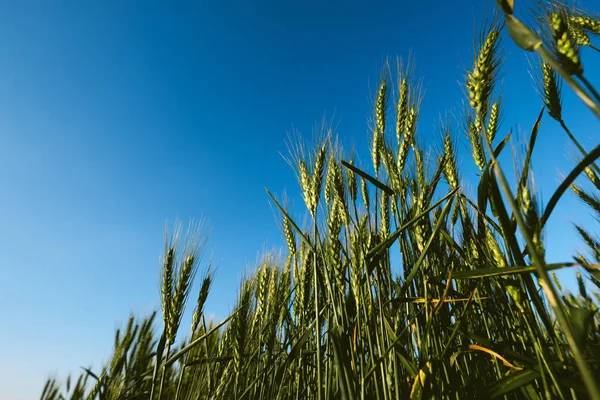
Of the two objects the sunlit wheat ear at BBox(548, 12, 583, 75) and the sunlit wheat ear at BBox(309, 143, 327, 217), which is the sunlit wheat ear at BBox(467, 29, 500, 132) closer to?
the sunlit wheat ear at BBox(548, 12, 583, 75)

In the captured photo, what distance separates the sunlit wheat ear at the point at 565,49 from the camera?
79 centimetres

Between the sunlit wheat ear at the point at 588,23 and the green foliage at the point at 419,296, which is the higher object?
the sunlit wheat ear at the point at 588,23

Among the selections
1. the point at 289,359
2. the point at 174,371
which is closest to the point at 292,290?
the point at 289,359

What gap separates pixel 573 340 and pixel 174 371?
349 centimetres

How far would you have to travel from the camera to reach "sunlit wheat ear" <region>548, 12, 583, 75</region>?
0.79m

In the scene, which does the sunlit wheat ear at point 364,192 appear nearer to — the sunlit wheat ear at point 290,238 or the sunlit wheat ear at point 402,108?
the sunlit wheat ear at point 402,108

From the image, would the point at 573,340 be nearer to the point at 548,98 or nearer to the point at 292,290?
the point at 548,98

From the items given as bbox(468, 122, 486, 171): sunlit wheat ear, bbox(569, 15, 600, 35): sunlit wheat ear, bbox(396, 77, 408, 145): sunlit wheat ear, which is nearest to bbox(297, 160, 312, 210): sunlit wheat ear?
bbox(396, 77, 408, 145): sunlit wheat ear

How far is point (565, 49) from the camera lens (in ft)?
2.69

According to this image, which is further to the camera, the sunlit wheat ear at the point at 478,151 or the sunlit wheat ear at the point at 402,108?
the sunlit wheat ear at the point at 402,108

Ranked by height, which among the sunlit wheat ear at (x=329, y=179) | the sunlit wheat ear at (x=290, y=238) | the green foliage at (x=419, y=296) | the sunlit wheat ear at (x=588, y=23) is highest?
the sunlit wheat ear at (x=588, y=23)

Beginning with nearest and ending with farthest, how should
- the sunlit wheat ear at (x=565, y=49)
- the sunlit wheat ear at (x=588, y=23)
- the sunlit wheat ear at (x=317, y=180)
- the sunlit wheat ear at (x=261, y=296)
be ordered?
the sunlit wheat ear at (x=565, y=49), the sunlit wheat ear at (x=317, y=180), the sunlit wheat ear at (x=588, y=23), the sunlit wheat ear at (x=261, y=296)

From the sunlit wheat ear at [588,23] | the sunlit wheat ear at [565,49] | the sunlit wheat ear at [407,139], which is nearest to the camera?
the sunlit wheat ear at [565,49]

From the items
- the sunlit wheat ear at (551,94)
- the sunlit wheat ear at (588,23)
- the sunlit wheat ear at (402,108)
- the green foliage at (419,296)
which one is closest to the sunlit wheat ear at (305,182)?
the green foliage at (419,296)
